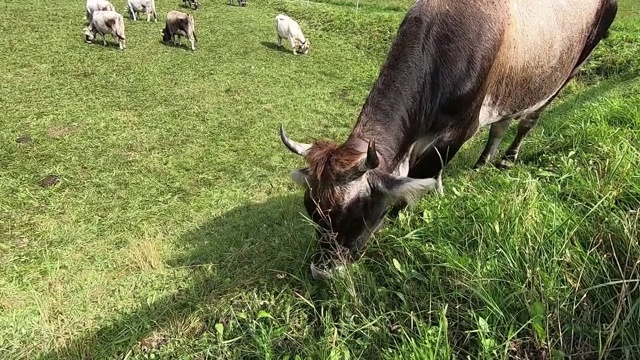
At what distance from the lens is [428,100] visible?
3.22m

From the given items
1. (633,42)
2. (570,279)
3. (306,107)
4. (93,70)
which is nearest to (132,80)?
(93,70)

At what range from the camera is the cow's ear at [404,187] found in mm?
2707

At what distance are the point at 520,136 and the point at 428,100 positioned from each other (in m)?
2.02

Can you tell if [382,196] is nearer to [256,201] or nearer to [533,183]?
[533,183]

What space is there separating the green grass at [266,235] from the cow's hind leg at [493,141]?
0.86 feet

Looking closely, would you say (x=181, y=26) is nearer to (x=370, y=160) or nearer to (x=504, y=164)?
(x=504, y=164)

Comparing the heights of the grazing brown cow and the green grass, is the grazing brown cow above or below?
above

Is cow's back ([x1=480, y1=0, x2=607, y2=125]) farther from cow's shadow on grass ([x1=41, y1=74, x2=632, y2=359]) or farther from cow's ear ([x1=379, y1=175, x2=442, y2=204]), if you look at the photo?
cow's ear ([x1=379, y1=175, x2=442, y2=204])

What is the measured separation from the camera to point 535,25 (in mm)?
3869

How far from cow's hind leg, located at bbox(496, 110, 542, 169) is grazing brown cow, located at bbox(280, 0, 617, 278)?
0.32 meters

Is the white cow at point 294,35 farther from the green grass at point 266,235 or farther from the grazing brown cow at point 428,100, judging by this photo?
the grazing brown cow at point 428,100

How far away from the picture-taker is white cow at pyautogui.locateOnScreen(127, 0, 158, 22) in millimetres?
14116

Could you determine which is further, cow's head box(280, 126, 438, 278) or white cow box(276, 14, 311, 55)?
white cow box(276, 14, 311, 55)

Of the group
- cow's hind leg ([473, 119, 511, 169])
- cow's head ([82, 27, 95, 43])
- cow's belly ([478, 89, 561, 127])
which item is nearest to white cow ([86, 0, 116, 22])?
cow's head ([82, 27, 95, 43])
